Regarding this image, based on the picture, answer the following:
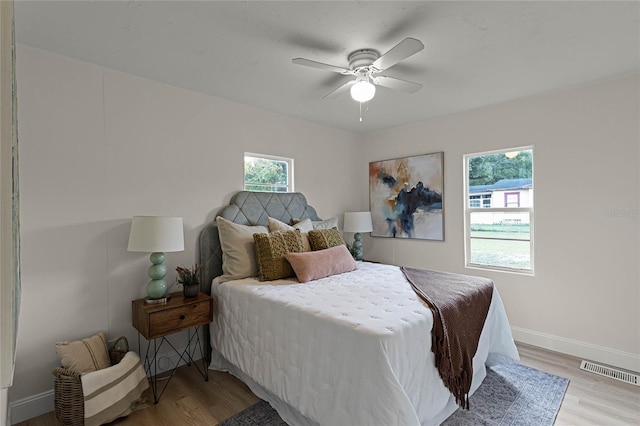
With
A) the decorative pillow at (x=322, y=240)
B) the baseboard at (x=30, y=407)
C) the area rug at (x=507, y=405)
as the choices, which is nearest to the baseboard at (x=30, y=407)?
the baseboard at (x=30, y=407)

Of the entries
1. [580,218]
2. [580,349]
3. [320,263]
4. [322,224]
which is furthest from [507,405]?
[322,224]

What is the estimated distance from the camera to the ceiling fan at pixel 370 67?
1881mm

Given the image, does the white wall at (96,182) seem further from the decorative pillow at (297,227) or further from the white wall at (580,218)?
the white wall at (580,218)

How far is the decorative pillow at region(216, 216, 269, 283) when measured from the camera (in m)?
2.84

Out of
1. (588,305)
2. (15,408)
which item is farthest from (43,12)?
(588,305)

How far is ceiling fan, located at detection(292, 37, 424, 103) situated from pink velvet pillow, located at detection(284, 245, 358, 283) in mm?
1364

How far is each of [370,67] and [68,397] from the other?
118 inches

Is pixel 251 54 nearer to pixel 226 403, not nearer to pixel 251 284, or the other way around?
pixel 251 284

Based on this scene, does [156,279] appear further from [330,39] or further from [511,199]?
[511,199]

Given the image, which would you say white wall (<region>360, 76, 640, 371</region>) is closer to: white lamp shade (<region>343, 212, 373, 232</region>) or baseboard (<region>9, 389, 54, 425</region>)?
white lamp shade (<region>343, 212, 373, 232</region>)

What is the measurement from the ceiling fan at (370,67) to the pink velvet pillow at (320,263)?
1364 mm

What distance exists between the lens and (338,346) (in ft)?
5.65

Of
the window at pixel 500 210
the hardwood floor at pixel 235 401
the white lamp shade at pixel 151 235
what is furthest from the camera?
the window at pixel 500 210

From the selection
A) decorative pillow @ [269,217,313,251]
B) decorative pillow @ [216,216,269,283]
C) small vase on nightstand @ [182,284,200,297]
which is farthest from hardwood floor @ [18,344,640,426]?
decorative pillow @ [269,217,313,251]
